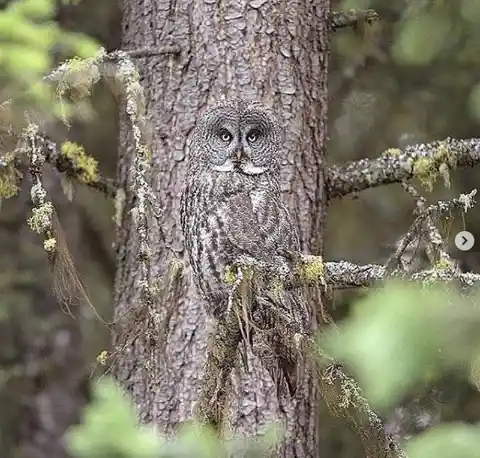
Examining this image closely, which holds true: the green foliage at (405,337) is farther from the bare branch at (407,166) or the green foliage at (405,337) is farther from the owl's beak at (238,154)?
the bare branch at (407,166)

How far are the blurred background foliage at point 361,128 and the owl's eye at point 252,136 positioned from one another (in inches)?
25.9

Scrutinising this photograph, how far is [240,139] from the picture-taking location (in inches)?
129

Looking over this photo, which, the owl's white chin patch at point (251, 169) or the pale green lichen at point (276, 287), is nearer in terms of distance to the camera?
the pale green lichen at point (276, 287)

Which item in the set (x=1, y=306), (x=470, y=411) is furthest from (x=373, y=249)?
(x=1, y=306)

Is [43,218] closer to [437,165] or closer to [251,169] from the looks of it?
[251,169]

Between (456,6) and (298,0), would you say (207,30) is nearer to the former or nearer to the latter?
(298,0)

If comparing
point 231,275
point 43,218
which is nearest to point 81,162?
point 43,218

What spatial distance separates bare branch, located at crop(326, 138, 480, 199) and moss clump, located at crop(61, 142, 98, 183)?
845 millimetres

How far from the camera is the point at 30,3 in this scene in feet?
10.3

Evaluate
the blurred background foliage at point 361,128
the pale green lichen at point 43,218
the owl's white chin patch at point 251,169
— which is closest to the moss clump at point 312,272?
the owl's white chin patch at point 251,169

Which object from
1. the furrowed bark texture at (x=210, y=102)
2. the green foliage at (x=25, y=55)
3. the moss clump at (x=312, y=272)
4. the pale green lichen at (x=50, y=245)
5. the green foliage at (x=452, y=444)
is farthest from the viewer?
the furrowed bark texture at (x=210, y=102)

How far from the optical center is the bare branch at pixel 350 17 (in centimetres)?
368

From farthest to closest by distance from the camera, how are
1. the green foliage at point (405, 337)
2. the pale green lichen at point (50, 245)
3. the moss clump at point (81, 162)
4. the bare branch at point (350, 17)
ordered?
the bare branch at point (350, 17)
the moss clump at point (81, 162)
the pale green lichen at point (50, 245)
the green foliage at point (405, 337)

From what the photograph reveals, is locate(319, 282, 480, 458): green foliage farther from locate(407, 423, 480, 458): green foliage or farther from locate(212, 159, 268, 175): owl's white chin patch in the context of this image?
locate(212, 159, 268, 175): owl's white chin patch
